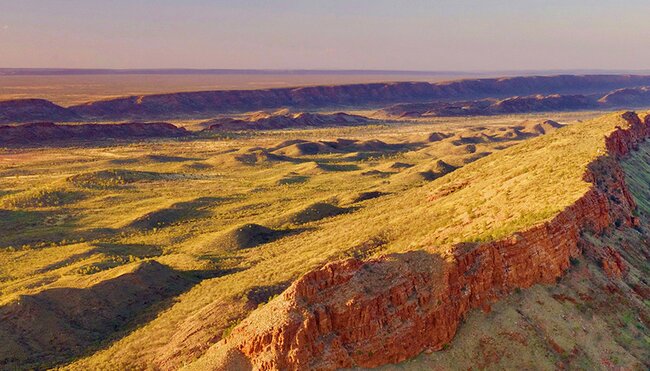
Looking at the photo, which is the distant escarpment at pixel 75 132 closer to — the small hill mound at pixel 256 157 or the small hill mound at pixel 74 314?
the small hill mound at pixel 256 157

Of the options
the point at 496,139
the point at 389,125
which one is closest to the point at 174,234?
the point at 496,139

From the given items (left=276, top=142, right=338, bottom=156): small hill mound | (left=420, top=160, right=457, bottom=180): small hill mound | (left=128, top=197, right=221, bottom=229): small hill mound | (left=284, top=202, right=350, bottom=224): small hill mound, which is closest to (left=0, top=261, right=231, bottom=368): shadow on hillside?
(left=284, top=202, right=350, bottom=224): small hill mound

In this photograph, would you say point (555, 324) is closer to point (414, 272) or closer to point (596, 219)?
point (414, 272)

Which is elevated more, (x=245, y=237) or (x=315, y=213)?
(x=315, y=213)

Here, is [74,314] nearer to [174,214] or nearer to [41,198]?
[174,214]

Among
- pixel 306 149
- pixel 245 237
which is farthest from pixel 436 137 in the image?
pixel 245 237

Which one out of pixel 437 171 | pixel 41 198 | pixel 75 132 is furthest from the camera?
pixel 75 132
